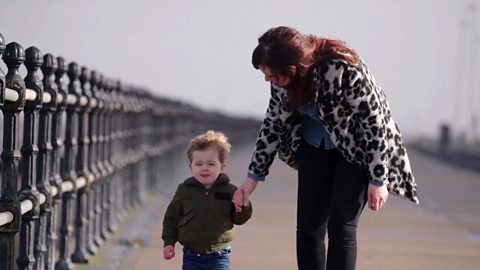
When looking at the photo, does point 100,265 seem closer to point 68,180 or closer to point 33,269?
point 68,180

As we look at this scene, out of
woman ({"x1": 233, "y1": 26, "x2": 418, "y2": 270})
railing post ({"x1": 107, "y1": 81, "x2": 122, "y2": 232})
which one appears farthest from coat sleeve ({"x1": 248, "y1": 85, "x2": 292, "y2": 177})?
railing post ({"x1": 107, "y1": 81, "x2": 122, "y2": 232})

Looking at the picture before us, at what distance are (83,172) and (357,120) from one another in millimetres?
3801

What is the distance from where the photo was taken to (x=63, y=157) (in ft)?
32.2

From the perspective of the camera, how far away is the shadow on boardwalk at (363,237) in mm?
10375

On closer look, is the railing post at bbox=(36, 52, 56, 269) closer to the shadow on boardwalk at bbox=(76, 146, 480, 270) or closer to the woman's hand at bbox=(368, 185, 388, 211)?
the shadow on boardwalk at bbox=(76, 146, 480, 270)

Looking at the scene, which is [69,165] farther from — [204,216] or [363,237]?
[363,237]

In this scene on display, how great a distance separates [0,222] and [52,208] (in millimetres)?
1954

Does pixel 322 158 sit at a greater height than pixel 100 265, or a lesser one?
greater

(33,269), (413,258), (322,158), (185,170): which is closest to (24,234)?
(33,269)

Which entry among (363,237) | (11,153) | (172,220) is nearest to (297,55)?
(172,220)

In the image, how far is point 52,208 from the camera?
8.56 metres

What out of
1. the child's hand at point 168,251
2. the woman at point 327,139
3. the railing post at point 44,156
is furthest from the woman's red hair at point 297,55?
the railing post at point 44,156

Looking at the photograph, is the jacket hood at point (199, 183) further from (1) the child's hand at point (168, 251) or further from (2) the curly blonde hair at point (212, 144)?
(1) the child's hand at point (168, 251)

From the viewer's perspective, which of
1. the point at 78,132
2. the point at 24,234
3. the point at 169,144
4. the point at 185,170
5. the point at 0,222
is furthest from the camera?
the point at 185,170
